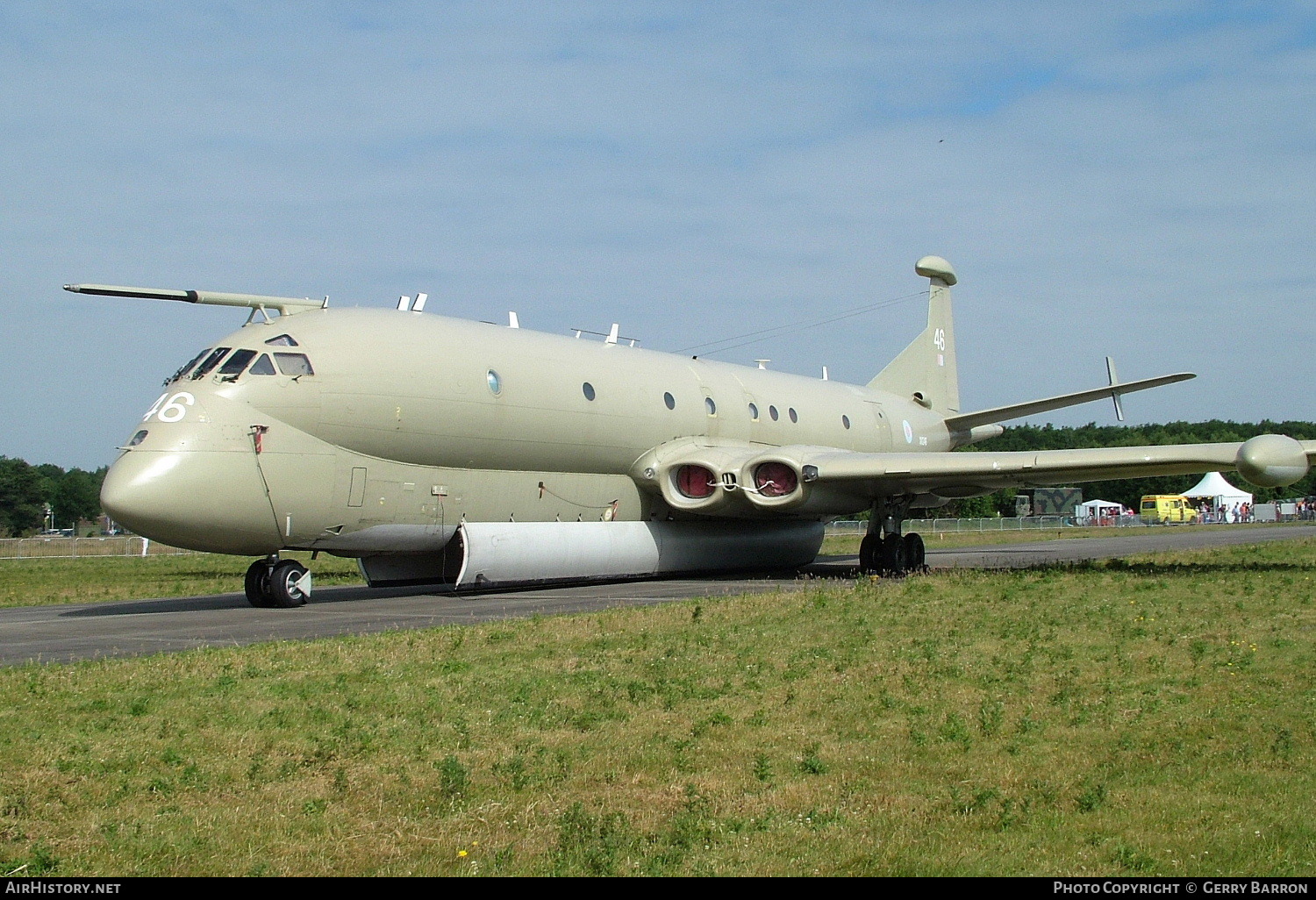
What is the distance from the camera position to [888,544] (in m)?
21.1

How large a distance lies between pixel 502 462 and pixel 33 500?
95618 mm

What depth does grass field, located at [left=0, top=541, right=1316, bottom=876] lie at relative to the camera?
4957 millimetres

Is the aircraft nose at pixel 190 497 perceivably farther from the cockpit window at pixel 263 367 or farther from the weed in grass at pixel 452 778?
the weed in grass at pixel 452 778

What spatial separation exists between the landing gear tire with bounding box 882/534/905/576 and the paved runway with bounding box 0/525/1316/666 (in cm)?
81

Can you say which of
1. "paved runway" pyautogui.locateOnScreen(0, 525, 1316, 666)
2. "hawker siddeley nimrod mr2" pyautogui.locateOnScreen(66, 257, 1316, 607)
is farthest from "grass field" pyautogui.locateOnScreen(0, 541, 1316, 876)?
"hawker siddeley nimrod mr2" pyautogui.locateOnScreen(66, 257, 1316, 607)

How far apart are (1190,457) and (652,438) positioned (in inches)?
326

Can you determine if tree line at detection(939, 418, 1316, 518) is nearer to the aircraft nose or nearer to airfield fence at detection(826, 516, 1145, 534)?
airfield fence at detection(826, 516, 1145, 534)

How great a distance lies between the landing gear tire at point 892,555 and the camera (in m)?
21.0

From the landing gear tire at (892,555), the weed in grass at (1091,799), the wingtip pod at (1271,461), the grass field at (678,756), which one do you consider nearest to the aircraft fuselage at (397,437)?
the landing gear tire at (892,555)

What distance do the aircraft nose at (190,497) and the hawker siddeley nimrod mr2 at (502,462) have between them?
0.08ft

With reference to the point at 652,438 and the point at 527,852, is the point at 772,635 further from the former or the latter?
the point at 652,438

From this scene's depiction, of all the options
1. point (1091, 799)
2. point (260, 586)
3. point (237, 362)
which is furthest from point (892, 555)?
point (1091, 799)

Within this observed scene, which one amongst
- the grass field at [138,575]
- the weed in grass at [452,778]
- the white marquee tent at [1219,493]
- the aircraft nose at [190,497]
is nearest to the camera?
the weed in grass at [452,778]

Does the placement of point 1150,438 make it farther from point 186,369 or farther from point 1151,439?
point 186,369
